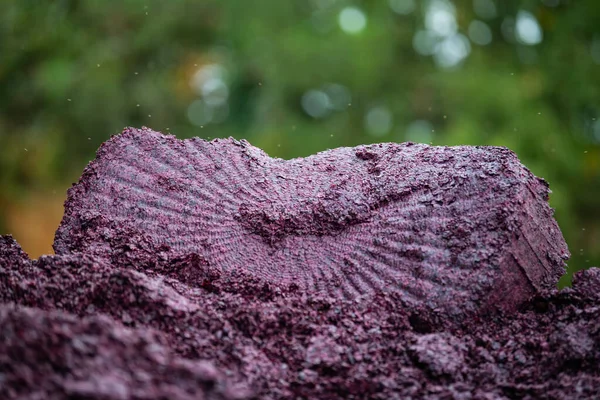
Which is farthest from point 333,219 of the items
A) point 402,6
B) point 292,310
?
point 402,6

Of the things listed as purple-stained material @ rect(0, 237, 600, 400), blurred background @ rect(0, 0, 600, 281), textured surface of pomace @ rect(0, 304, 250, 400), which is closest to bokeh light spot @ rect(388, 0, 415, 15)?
blurred background @ rect(0, 0, 600, 281)

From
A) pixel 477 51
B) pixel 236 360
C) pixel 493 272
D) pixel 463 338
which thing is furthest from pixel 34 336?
pixel 477 51

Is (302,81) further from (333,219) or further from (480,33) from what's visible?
(333,219)

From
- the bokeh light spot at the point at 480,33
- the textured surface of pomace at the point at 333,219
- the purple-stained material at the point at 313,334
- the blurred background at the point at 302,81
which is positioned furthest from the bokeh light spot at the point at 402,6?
the purple-stained material at the point at 313,334

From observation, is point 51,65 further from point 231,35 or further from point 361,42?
point 361,42

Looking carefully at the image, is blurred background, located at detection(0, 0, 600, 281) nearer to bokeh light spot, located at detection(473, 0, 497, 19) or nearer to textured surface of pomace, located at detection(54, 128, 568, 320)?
bokeh light spot, located at detection(473, 0, 497, 19)
